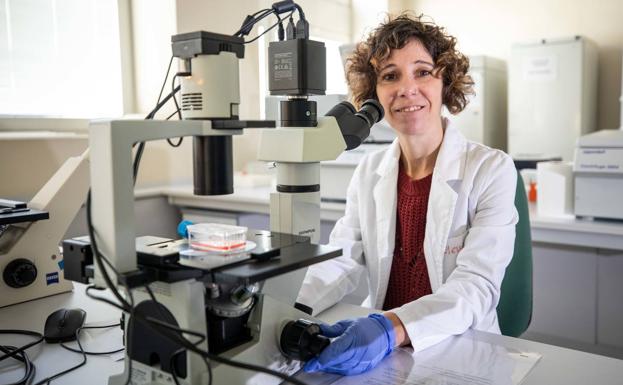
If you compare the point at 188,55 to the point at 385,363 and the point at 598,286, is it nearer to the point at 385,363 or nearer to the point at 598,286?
the point at 385,363

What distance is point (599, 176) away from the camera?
2031 mm

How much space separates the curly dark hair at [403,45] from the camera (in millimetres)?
1485

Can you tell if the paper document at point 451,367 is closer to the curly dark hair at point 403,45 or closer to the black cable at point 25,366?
the black cable at point 25,366

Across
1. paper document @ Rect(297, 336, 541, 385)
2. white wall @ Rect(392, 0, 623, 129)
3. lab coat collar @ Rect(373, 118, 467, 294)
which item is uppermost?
white wall @ Rect(392, 0, 623, 129)

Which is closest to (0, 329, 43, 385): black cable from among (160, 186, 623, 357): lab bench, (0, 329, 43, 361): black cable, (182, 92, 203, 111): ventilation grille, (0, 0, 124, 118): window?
(0, 329, 43, 361): black cable

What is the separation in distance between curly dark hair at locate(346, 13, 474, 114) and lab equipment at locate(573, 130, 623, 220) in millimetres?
695

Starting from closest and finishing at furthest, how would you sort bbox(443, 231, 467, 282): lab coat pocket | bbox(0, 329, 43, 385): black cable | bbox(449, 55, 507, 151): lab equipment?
bbox(0, 329, 43, 385): black cable < bbox(443, 231, 467, 282): lab coat pocket < bbox(449, 55, 507, 151): lab equipment

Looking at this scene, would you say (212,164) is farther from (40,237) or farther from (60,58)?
(60,58)

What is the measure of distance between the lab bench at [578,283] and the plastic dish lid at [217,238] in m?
1.57

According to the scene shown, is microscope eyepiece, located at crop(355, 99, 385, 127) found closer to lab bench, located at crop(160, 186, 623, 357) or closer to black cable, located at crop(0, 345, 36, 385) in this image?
black cable, located at crop(0, 345, 36, 385)

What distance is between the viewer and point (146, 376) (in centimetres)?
80

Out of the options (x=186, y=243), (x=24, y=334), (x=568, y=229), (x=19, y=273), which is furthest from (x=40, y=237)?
(x=568, y=229)

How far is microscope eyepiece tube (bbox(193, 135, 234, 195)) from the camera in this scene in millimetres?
791

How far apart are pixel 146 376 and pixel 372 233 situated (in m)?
0.86
